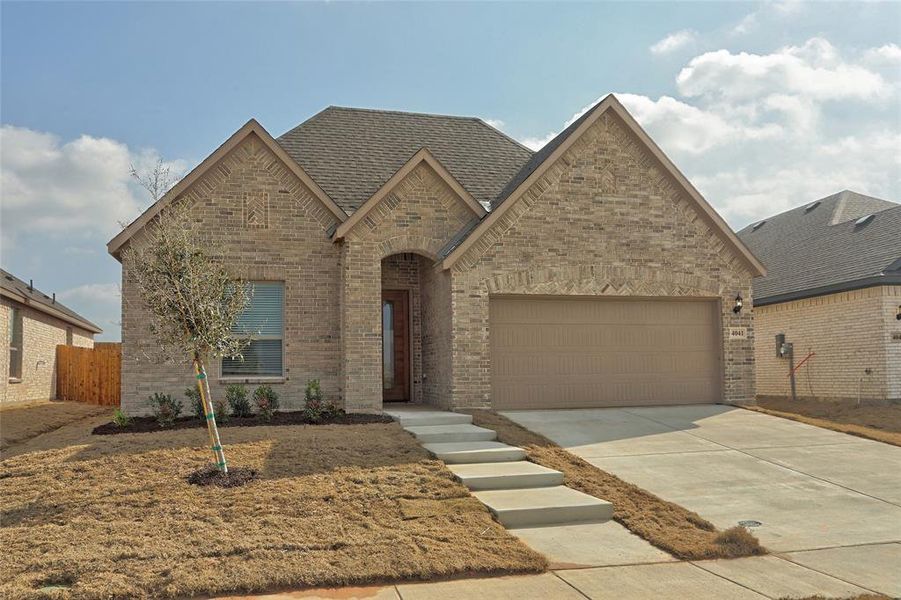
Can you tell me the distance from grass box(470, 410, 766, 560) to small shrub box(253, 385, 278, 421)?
14.6 feet

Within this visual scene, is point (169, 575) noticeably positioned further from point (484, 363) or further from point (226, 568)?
point (484, 363)

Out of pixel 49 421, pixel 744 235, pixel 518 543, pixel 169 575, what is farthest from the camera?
pixel 744 235

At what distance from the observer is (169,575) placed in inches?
259

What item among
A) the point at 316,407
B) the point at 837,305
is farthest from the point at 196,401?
the point at 837,305

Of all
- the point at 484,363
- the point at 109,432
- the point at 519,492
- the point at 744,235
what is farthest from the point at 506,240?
the point at 744,235

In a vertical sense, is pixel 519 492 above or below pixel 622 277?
below

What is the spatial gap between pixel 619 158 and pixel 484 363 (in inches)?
202

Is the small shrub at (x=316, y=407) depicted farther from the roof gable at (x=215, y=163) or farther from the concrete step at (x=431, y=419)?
the roof gable at (x=215, y=163)

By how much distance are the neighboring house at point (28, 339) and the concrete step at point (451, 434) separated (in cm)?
1376

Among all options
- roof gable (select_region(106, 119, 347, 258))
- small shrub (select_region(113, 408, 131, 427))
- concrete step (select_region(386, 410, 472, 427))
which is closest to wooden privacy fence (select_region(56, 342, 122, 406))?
roof gable (select_region(106, 119, 347, 258))

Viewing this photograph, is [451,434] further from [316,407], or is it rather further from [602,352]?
[602,352]

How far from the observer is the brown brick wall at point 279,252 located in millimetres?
14750

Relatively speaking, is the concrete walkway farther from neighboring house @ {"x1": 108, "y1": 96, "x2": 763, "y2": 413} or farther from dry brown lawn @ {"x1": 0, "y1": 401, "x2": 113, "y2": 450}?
dry brown lawn @ {"x1": 0, "y1": 401, "x2": 113, "y2": 450}

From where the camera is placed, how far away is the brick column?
14.6 m
